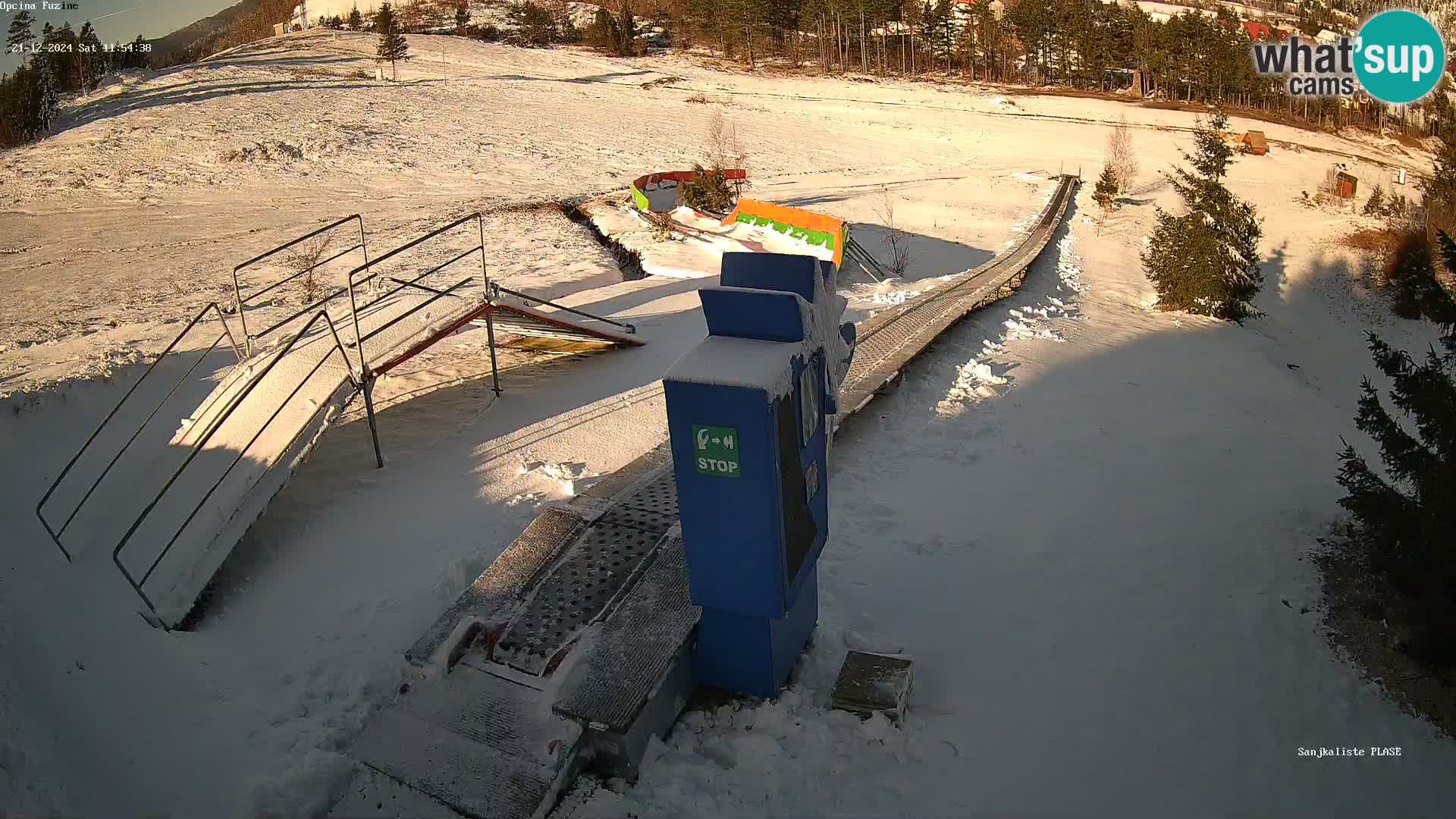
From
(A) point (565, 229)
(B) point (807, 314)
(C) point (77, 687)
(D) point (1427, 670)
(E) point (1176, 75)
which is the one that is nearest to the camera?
(B) point (807, 314)

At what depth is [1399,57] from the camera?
52.2 m

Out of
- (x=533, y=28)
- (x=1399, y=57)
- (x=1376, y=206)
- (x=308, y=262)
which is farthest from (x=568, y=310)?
(x=533, y=28)

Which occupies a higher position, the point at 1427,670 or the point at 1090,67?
the point at 1090,67

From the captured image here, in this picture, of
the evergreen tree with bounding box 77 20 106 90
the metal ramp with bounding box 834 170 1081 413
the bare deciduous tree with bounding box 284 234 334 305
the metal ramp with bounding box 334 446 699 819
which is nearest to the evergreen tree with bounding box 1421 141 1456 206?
the metal ramp with bounding box 834 170 1081 413

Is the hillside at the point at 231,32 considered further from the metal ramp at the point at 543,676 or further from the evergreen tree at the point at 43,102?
the metal ramp at the point at 543,676

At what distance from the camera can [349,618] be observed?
20.1ft

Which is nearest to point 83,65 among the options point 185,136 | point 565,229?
point 185,136

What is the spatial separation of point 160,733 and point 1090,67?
243 feet

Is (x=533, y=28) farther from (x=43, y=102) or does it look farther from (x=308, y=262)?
(x=308, y=262)

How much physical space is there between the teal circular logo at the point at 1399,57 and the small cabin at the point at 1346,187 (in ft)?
80.4

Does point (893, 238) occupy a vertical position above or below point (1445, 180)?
below

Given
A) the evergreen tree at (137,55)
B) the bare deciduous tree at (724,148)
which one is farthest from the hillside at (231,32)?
the bare deciduous tree at (724,148)

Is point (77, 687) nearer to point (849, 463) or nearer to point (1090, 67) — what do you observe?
point (849, 463)

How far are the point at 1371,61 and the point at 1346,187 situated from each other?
29.7 m
